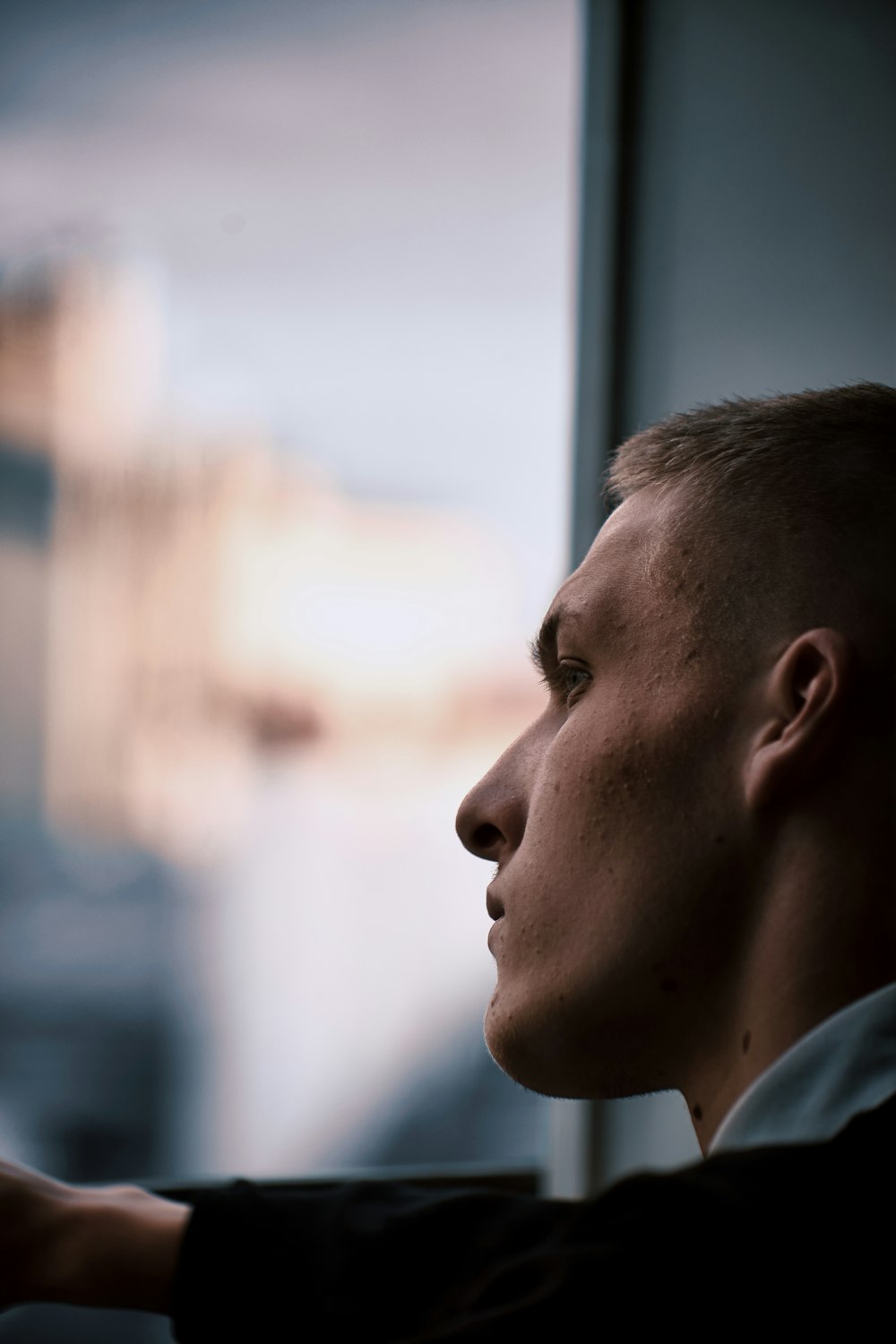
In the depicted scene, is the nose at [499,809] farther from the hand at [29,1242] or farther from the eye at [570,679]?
the hand at [29,1242]

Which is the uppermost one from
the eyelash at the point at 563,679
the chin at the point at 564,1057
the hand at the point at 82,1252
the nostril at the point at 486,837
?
the eyelash at the point at 563,679

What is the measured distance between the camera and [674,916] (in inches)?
24.0

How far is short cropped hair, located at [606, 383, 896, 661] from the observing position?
619 millimetres

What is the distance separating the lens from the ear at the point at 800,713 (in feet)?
1.92

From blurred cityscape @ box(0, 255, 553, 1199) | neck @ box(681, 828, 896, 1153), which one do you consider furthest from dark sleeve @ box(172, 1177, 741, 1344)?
blurred cityscape @ box(0, 255, 553, 1199)

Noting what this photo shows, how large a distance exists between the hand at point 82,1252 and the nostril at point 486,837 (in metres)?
0.27

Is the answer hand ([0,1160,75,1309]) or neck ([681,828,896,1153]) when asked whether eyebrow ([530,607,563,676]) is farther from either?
hand ([0,1160,75,1309])

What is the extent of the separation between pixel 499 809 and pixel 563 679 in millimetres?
91

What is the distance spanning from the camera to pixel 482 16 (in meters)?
1.46

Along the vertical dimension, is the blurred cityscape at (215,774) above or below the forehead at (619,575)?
below

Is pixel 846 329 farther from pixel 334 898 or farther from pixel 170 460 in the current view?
pixel 334 898

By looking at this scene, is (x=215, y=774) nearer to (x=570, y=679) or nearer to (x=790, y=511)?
(x=570, y=679)

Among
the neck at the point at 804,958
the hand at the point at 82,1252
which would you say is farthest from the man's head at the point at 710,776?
the hand at the point at 82,1252

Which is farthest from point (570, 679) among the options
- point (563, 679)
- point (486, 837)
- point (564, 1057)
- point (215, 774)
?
point (215, 774)
